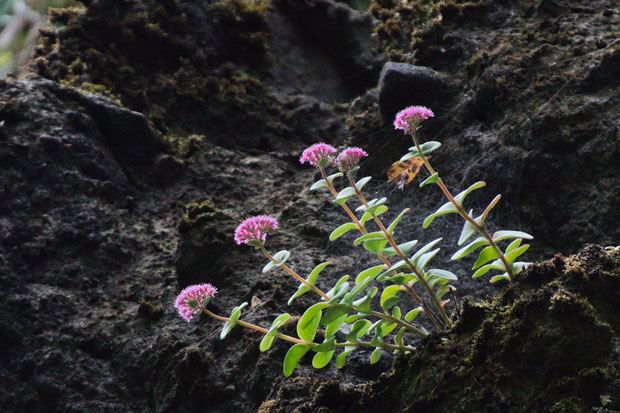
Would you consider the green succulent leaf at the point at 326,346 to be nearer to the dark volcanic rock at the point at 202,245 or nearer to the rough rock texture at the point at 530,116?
the dark volcanic rock at the point at 202,245

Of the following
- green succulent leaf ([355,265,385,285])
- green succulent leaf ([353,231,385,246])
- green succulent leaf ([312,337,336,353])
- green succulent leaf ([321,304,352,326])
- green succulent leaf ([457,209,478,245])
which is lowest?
green succulent leaf ([312,337,336,353])

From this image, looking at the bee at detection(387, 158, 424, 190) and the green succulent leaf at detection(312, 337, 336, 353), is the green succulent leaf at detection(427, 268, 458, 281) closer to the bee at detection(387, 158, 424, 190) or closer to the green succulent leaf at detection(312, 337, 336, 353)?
the green succulent leaf at detection(312, 337, 336, 353)

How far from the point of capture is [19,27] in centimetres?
480

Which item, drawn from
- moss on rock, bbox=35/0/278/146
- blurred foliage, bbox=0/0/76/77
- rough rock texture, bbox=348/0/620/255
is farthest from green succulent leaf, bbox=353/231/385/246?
blurred foliage, bbox=0/0/76/77

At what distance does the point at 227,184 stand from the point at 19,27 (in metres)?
2.95

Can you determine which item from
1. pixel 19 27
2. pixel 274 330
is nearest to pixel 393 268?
pixel 274 330

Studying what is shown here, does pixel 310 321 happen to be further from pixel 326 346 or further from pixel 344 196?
pixel 344 196

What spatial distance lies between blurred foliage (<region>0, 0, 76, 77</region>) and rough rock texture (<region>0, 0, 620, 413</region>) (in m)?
0.35

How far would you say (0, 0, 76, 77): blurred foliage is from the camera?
4.06m

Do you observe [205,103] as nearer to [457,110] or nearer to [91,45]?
[91,45]

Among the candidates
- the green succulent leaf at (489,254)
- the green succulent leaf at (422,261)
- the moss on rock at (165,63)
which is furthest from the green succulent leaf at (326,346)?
the moss on rock at (165,63)

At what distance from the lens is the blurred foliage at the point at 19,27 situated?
13.3 ft

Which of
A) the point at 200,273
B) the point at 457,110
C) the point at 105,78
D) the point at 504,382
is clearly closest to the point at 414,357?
the point at 504,382

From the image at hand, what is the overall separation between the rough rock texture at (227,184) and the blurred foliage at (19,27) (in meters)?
0.35
